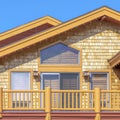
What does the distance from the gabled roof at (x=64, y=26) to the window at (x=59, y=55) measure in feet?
2.59

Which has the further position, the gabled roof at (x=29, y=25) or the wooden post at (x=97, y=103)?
the gabled roof at (x=29, y=25)

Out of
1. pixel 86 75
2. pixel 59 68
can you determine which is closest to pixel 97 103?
pixel 86 75

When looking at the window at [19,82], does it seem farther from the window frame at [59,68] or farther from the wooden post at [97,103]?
the wooden post at [97,103]

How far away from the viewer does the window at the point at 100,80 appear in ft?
75.1

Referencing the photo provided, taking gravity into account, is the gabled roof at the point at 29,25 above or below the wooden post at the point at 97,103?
above

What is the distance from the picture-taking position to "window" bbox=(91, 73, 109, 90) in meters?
22.9

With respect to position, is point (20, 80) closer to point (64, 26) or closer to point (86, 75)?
point (86, 75)

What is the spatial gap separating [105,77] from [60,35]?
280 cm

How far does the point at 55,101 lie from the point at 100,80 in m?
3.21

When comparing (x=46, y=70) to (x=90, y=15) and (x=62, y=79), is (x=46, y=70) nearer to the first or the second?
(x=62, y=79)

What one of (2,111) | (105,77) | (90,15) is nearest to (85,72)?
(105,77)

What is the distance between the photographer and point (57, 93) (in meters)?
20.1

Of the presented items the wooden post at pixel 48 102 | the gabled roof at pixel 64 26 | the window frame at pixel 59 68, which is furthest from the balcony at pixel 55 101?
the gabled roof at pixel 64 26

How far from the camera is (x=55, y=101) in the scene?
67.6 ft
